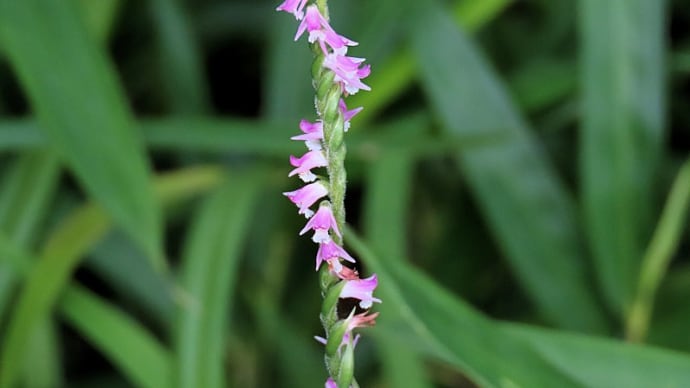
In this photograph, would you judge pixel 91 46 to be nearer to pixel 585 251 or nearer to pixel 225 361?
pixel 225 361

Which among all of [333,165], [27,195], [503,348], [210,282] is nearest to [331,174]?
[333,165]

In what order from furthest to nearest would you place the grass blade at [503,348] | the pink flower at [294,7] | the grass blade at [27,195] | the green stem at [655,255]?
the grass blade at [27,195]
the green stem at [655,255]
the grass blade at [503,348]
the pink flower at [294,7]

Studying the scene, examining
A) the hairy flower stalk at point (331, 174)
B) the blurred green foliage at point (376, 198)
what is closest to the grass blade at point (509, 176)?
the blurred green foliage at point (376, 198)

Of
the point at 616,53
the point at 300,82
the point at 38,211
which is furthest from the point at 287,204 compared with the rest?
the point at 616,53

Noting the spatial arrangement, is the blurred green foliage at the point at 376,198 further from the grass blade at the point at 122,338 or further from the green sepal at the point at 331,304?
the green sepal at the point at 331,304

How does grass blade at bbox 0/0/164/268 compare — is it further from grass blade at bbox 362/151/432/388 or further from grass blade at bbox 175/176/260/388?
grass blade at bbox 362/151/432/388

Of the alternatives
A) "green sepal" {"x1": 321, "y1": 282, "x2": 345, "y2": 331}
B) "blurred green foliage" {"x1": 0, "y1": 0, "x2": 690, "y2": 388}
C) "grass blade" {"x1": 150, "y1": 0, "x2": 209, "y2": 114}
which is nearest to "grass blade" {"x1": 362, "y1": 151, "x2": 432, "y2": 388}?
"blurred green foliage" {"x1": 0, "y1": 0, "x2": 690, "y2": 388}
